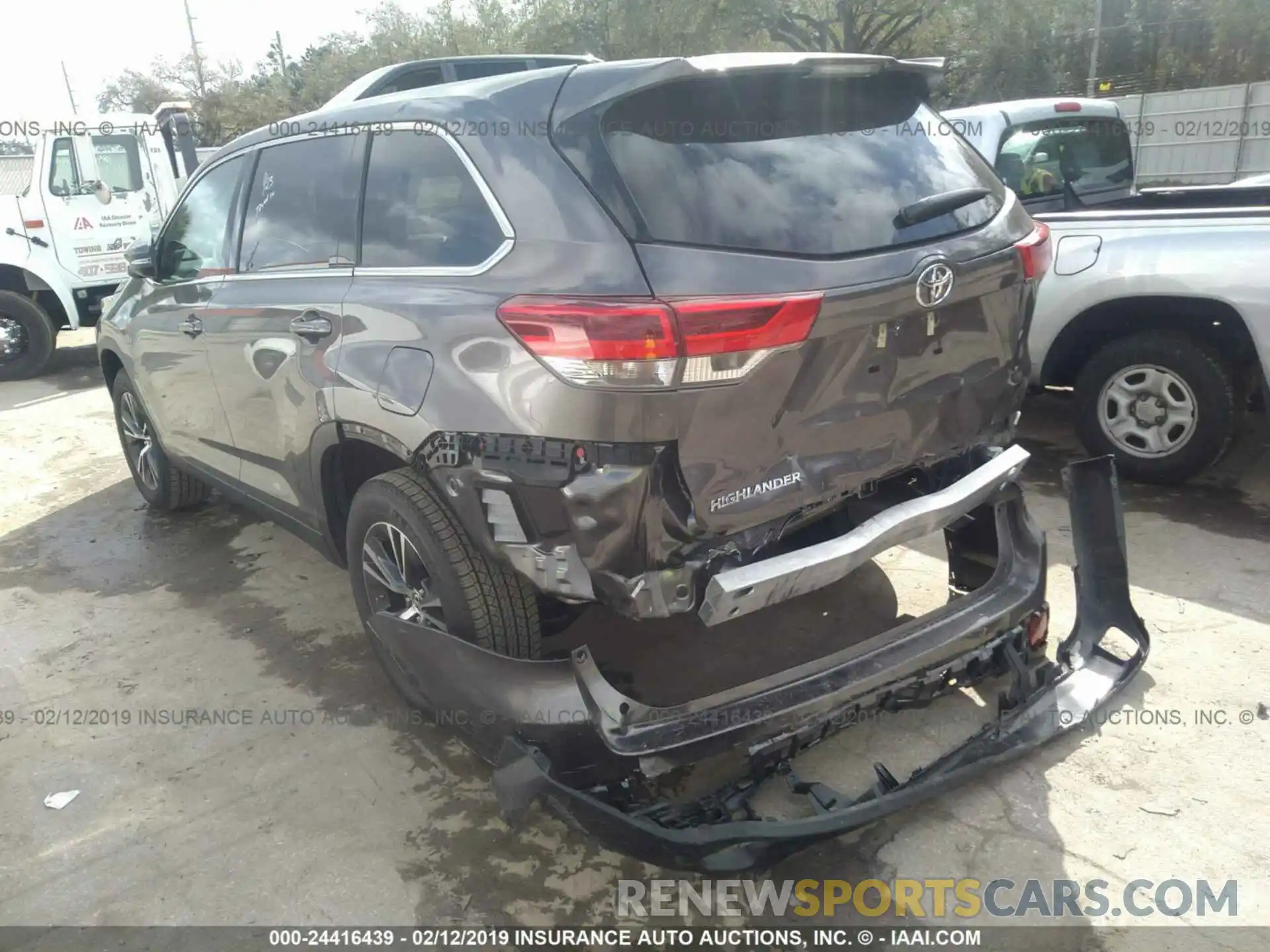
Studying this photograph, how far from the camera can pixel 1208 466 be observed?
14.5ft

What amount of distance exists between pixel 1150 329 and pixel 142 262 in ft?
15.8

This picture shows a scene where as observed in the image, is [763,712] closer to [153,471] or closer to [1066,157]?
[153,471]

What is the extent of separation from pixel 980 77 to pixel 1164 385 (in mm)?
28065

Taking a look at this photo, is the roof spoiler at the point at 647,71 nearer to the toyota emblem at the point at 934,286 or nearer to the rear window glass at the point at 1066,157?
the toyota emblem at the point at 934,286

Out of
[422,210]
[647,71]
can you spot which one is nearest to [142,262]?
[422,210]

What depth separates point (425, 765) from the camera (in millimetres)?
3020

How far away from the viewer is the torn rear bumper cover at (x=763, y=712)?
2240 mm

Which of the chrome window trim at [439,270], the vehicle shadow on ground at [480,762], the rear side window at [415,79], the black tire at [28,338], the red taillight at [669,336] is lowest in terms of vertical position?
the vehicle shadow on ground at [480,762]

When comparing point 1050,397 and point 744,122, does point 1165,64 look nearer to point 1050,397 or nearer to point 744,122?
point 1050,397

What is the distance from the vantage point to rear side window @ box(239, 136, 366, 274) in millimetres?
3070

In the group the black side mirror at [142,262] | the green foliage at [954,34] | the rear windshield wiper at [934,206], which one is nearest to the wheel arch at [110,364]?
the black side mirror at [142,262]

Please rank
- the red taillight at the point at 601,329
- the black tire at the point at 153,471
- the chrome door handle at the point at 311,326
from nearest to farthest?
1. the red taillight at the point at 601,329
2. the chrome door handle at the point at 311,326
3. the black tire at the point at 153,471

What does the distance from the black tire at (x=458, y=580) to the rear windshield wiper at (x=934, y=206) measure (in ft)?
4.65

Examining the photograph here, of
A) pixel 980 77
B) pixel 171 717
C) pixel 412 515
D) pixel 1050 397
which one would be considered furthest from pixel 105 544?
pixel 980 77
